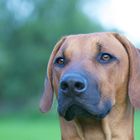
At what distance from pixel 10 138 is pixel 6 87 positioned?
2309 cm

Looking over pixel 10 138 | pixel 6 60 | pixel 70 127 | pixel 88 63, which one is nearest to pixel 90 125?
pixel 70 127

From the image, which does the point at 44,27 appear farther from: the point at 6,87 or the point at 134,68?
the point at 134,68

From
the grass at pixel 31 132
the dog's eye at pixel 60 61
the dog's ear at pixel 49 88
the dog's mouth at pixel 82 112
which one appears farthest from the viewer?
the grass at pixel 31 132

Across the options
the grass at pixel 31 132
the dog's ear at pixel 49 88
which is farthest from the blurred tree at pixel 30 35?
the dog's ear at pixel 49 88

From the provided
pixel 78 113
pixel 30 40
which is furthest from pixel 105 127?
pixel 30 40

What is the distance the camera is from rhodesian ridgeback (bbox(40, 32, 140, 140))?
19.1 feet

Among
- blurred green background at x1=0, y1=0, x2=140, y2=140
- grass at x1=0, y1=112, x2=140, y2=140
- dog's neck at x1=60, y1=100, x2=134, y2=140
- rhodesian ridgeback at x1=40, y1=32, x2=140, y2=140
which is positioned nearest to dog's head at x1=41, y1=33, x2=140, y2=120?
rhodesian ridgeback at x1=40, y1=32, x2=140, y2=140

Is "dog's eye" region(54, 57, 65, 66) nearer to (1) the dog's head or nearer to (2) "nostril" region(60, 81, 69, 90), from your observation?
(1) the dog's head

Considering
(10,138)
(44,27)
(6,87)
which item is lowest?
(10,138)

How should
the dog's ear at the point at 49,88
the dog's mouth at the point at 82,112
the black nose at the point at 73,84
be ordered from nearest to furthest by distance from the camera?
the black nose at the point at 73,84, the dog's mouth at the point at 82,112, the dog's ear at the point at 49,88

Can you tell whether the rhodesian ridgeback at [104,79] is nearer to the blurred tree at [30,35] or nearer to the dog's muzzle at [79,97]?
the dog's muzzle at [79,97]

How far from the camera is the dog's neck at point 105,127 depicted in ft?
20.0

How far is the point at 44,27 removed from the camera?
45500 mm

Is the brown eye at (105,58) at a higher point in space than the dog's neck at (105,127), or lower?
higher
